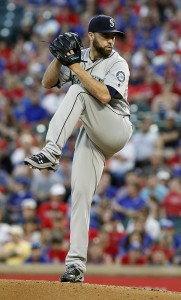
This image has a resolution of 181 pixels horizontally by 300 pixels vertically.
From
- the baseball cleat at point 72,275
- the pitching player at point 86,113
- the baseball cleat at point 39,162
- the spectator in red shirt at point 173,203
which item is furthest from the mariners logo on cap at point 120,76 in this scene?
the spectator in red shirt at point 173,203

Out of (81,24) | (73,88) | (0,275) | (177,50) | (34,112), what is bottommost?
(0,275)

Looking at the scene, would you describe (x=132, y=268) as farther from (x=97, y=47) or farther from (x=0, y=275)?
(x=97, y=47)

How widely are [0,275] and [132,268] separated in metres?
1.59

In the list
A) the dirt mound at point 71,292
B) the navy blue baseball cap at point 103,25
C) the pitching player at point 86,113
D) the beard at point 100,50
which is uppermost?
the navy blue baseball cap at point 103,25

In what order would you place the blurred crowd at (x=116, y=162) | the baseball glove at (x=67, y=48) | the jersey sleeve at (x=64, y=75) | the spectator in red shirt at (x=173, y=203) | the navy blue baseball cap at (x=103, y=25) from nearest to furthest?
1. the baseball glove at (x=67, y=48)
2. the navy blue baseball cap at (x=103, y=25)
3. the jersey sleeve at (x=64, y=75)
4. the blurred crowd at (x=116, y=162)
5. the spectator in red shirt at (x=173, y=203)

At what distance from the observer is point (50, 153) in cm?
588

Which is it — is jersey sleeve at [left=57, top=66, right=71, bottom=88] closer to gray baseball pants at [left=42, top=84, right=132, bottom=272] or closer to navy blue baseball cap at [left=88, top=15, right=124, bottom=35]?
gray baseball pants at [left=42, top=84, right=132, bottom=272]

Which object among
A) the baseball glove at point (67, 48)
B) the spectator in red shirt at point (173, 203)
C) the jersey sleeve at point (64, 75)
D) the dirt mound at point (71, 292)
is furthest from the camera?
the spectator in red shirt at point (173, 203)

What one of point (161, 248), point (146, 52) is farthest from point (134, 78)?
point (161, 248)

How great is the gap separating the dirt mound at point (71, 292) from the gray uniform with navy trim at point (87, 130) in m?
0.37

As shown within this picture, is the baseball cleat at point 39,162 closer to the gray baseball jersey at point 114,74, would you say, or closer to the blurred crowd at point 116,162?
the gray baseball jersey at point 114,74

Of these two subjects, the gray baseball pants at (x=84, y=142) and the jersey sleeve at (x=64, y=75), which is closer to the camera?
the gray baseball pants at (x=84, y=142)

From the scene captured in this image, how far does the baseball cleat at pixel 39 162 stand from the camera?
5.77m

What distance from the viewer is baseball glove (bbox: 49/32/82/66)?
593cm
